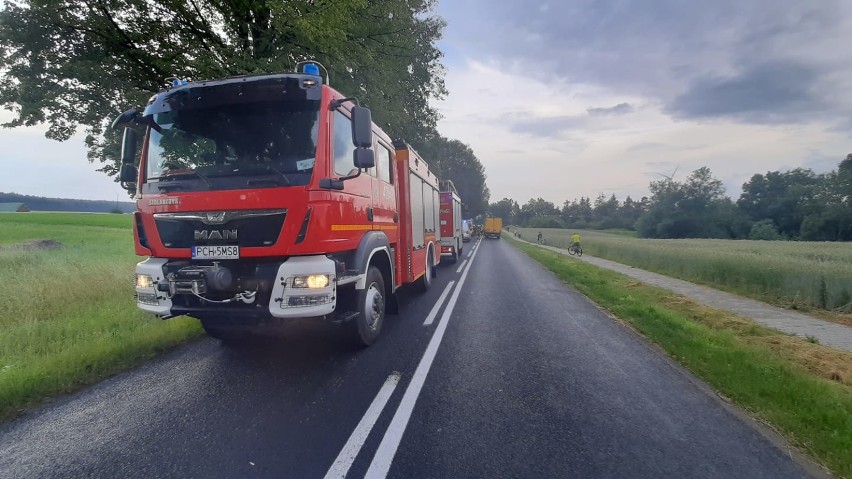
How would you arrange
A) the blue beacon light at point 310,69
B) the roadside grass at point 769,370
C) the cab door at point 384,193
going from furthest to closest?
the cab door at point 384,193
the blue beacon light at point 310,69
the roadside grass at point 769,370

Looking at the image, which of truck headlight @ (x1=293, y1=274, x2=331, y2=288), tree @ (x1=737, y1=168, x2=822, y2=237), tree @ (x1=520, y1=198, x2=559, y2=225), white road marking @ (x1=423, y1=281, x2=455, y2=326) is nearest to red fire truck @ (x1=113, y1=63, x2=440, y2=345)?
truck headlight @ (x1=293, y1=274, x2=331, y2=288)

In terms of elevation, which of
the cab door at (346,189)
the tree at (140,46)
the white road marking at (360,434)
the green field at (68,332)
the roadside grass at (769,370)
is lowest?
the roadside grass at (769,370)

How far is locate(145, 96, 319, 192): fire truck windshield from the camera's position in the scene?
13.5ft

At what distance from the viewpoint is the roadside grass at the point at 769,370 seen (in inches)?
126

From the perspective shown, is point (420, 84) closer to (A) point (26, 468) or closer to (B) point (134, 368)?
(B) point (134, 368)

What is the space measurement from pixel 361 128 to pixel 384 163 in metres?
2.13

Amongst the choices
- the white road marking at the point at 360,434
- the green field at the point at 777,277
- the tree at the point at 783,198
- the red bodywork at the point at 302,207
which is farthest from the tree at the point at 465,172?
the white road marking at the point at 360,434

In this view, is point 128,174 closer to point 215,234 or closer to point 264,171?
point 215,234

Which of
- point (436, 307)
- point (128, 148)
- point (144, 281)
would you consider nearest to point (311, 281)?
point (144, 281)

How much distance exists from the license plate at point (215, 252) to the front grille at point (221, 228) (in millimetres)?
45

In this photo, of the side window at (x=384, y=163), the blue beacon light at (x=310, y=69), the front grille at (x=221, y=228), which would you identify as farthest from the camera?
the side window at (x=384, y=163)

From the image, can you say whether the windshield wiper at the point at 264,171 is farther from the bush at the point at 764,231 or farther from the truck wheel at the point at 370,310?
the bush at the point at 764,231

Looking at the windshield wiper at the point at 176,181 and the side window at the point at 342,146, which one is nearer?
the windshield wiper at the point at 176,181

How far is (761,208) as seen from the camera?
64500 millimetres
